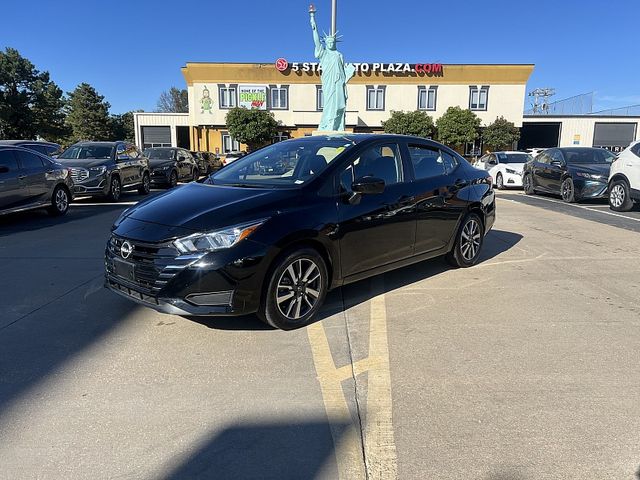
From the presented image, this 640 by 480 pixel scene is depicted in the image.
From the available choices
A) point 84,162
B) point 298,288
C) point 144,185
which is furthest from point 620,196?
point 84,162

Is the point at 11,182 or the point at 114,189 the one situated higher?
the point at 11,182

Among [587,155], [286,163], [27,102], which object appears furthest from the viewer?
[27,102]

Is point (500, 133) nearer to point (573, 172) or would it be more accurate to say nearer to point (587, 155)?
point (587, 155)

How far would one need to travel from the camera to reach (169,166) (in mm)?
19000

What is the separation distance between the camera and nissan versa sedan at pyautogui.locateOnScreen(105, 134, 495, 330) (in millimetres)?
3836

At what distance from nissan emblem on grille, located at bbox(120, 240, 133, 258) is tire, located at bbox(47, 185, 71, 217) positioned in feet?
26.3

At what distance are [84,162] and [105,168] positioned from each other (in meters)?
0.59

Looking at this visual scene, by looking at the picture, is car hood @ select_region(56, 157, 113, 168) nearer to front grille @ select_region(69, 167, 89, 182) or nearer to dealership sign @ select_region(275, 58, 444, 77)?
front grille @ select_region(69, 167, 89, 182)

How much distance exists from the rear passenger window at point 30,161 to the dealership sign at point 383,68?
33.8 meters

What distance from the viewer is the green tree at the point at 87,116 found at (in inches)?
2249

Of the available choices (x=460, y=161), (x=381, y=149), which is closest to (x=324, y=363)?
(x=381, y=149)

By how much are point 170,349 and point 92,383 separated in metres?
0.67

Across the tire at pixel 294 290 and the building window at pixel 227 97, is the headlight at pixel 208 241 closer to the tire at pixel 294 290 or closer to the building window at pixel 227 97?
the tire at pixel 294 290

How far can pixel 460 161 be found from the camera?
642 centimetres
